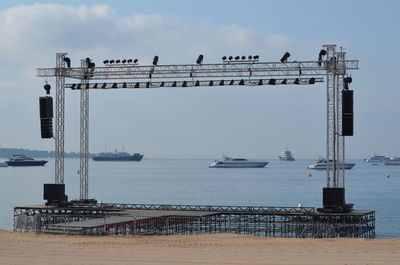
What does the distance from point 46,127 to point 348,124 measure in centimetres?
1959

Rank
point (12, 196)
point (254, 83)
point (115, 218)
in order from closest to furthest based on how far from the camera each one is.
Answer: point (115, 218), point (254, 83), point (12, 196)

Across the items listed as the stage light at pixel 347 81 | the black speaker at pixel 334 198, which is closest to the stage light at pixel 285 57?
the stage light at pixel 347 81

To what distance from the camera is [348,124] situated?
4247 cm

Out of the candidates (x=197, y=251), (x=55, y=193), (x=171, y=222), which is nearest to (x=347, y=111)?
(x=171, y=222)

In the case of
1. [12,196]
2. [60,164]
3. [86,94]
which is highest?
[86,94]

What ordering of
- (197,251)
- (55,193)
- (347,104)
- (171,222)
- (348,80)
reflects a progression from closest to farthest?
1. (197,251)
2. (347,104)
3. (348,80)
4. (171,222)
5. (55,193)

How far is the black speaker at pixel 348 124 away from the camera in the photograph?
139 feet

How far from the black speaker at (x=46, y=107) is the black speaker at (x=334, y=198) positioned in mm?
18472

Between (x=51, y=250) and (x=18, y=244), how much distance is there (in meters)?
2.75

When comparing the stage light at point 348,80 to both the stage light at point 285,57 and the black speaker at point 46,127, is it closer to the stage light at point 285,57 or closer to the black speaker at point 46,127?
the stage light at point 285,57

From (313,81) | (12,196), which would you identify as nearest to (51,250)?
(313,81)

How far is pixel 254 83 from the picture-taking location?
4697cm

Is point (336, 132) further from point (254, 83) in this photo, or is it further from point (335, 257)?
point (335, 257)

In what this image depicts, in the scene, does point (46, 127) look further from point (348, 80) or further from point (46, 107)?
point (348, 80)
